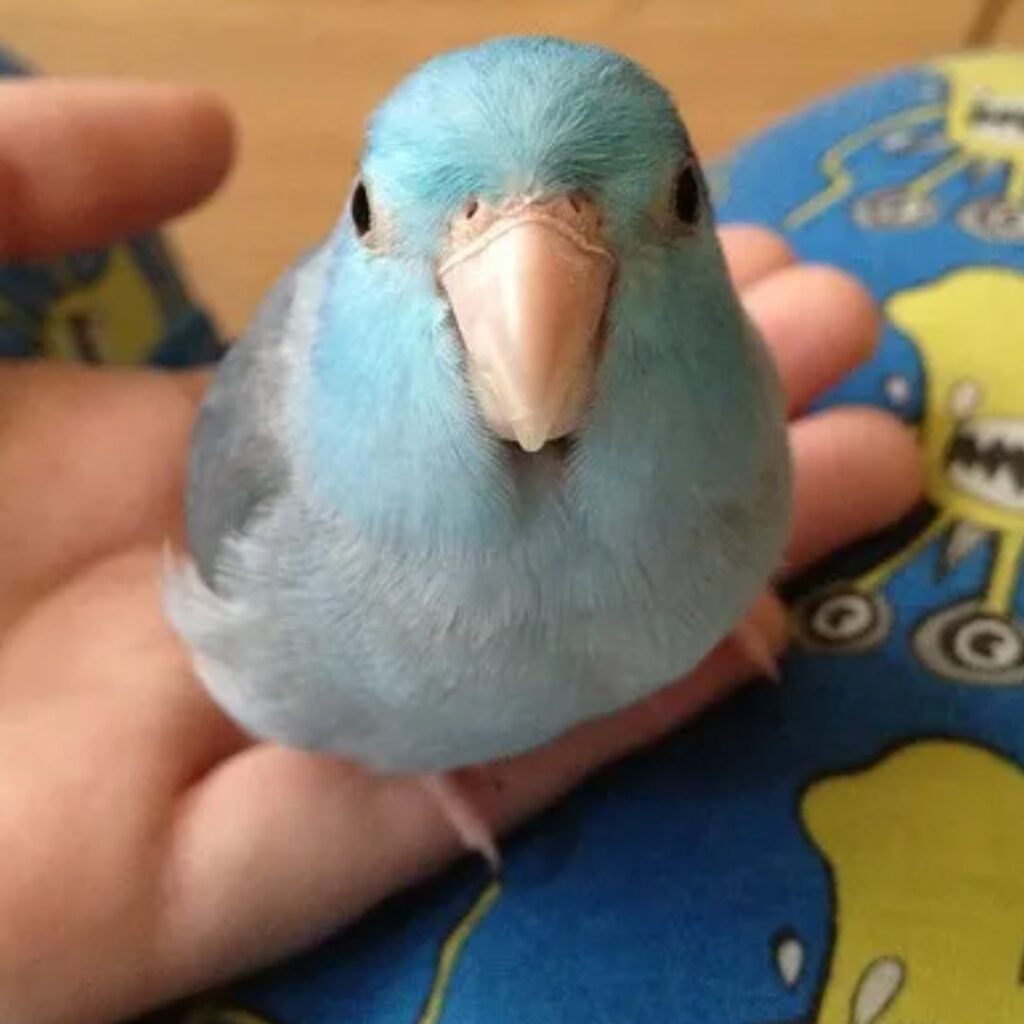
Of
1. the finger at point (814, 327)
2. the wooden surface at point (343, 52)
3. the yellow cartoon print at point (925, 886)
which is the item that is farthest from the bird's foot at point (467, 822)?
the wooden surface at point (343, 52)

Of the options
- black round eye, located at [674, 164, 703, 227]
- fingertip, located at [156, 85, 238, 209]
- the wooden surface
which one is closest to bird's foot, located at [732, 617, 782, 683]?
black round eye, located at [674, 164, 703, 227]

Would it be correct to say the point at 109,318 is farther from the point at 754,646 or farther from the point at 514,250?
the point at 514,250

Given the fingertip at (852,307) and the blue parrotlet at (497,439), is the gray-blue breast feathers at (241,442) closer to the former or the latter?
the blue parrotlet at (497,439)

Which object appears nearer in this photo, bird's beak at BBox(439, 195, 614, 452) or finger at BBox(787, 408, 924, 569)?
bird's beak at BBox(439, 195, 614, 452)

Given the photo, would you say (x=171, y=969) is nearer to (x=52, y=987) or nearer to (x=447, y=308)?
(x=52, y=987)

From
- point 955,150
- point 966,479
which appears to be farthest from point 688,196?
point 955,150

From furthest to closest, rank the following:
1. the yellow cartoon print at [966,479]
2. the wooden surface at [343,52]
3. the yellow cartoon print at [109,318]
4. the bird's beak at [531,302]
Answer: the wooden surface at [343,52] < the yellow cartoon print at [109,318] < the yellow cartoon print at [966,479] < the bird's beak at [531,302]

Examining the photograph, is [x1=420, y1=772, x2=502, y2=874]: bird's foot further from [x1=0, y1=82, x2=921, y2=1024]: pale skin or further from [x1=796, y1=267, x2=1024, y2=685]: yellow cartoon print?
[x1=796, y1=267, x2=1024, y2=685]: yellow cartoon print
